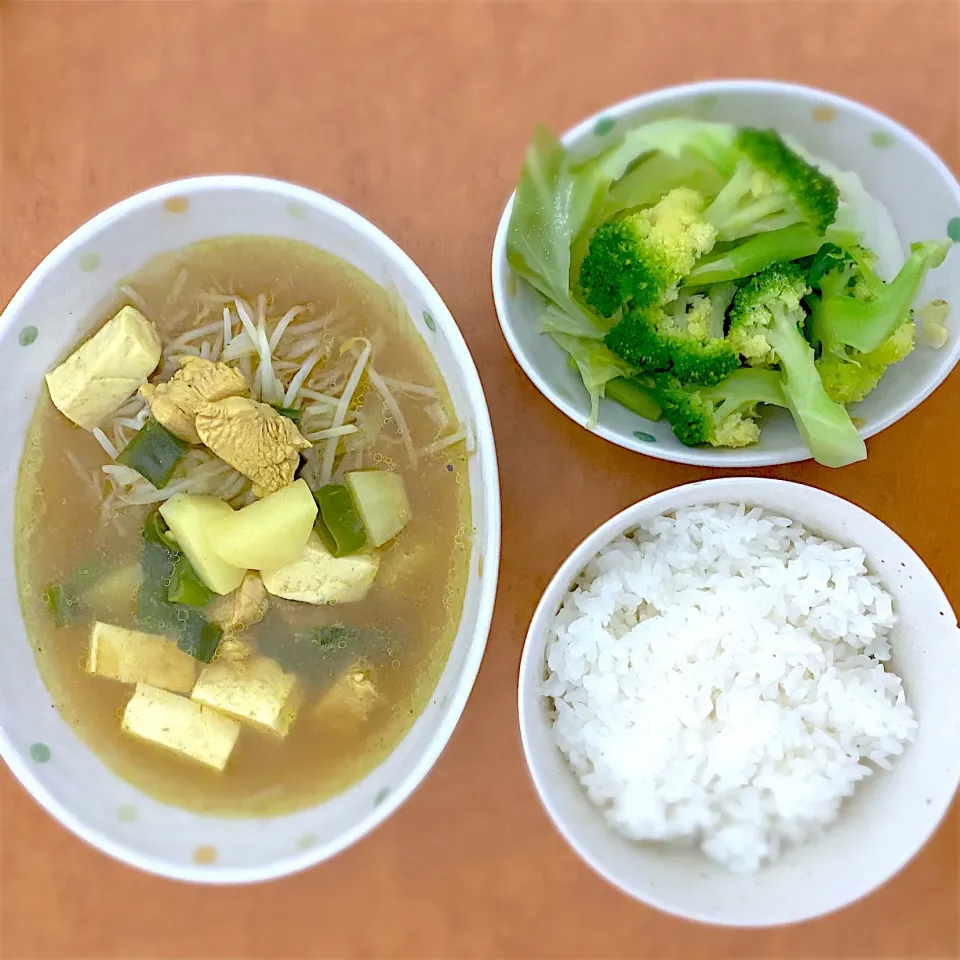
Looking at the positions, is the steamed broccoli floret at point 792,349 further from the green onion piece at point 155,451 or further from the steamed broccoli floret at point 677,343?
the green onion piece at point 155,451

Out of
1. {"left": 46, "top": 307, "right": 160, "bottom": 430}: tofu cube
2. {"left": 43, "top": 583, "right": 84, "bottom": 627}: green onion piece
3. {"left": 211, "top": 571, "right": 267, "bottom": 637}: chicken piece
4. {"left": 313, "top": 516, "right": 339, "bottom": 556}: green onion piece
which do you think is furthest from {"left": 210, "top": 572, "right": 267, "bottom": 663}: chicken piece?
{"left": 46, "top": 307, "right": 160, "bottom": 430}: tofu cube

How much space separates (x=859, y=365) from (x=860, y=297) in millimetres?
100

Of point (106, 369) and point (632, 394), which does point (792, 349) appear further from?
point (106, 369)

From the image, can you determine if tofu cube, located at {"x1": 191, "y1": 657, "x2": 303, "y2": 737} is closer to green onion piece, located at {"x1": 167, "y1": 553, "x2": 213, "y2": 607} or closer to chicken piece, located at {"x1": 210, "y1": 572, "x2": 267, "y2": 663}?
chicken piece, located at {"x1": 210, "y1": 572, "x2": 267, "y2": 663}

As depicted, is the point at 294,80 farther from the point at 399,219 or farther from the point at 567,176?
the point at 567,176

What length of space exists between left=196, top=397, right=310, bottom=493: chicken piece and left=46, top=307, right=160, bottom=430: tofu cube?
0.48ft

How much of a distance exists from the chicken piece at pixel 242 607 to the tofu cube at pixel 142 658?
9cm

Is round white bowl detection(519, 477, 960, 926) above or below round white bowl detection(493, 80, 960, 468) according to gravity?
below

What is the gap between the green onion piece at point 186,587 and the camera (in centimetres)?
127

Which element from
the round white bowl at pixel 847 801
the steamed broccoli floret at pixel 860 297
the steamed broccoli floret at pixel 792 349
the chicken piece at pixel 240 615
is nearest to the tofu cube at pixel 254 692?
the chicken piece at pixel 240 615

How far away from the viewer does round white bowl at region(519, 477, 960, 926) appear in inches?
46.6

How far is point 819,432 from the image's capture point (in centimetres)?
115

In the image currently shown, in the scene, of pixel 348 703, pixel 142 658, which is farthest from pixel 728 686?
pixel 142 658

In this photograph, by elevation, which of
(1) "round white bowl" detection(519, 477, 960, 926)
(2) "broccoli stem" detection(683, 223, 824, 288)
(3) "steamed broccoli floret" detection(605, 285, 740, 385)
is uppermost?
(2) "broccoli stem" detection(683, 223, 824, 288)
